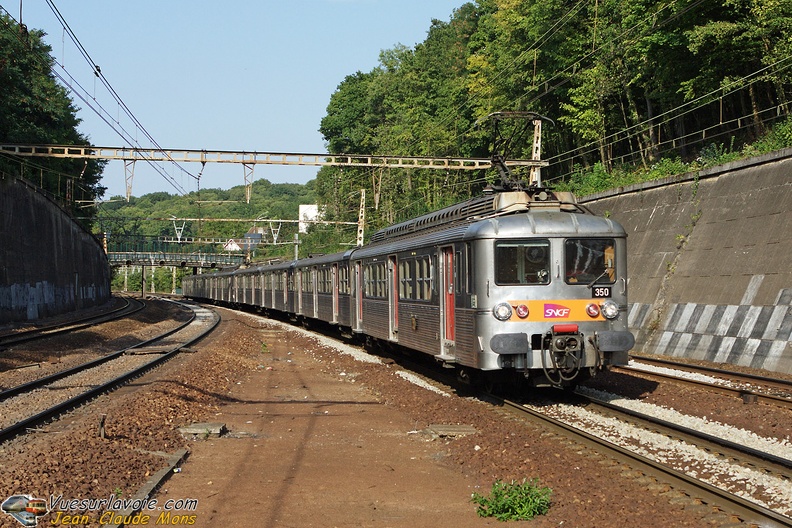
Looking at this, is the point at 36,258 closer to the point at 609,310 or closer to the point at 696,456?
the point at 609,310

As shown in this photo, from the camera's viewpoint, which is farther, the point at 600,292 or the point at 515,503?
the point at 600,292

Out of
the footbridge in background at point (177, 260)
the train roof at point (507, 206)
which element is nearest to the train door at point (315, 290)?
the train roof at point (507, 206)

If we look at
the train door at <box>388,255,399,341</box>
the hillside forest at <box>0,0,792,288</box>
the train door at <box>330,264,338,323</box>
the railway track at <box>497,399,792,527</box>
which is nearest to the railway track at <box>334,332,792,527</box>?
the railway track at <box>497,399,792,527</box>

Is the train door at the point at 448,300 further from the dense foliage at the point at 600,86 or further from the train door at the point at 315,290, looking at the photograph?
the train door at the point at 315,290

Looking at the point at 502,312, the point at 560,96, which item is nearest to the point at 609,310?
the point at 502,312

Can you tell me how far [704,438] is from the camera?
9516 millimetres

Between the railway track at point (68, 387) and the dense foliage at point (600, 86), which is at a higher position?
the dense foliage at point (600, 86)

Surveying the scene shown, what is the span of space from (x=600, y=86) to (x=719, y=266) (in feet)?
61.7

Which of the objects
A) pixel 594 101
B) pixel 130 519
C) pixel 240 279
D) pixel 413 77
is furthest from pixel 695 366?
pixel 413 77

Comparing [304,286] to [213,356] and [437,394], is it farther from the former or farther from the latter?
[437,394]

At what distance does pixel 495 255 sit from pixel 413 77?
5984cm

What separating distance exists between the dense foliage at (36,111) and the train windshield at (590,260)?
121 feet

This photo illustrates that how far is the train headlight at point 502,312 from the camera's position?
12.5 m

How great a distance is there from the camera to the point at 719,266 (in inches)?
790
